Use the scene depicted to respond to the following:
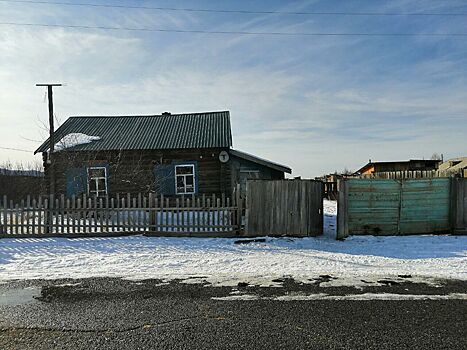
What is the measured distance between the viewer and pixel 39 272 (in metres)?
8.29

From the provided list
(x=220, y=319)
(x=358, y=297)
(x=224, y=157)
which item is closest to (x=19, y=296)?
(x=220, y=319)

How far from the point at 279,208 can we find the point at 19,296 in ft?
24.3

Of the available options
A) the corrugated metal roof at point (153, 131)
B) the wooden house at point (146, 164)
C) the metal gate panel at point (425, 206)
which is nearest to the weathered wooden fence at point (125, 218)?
the metal gate panel at point (425, 206)

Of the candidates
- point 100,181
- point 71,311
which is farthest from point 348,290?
point 100,181

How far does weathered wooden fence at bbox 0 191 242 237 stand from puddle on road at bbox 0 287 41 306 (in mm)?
5350

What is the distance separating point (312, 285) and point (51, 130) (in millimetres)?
15160

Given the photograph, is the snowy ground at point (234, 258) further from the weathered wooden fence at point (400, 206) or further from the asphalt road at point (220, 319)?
the asphalt road at point (220, 319)

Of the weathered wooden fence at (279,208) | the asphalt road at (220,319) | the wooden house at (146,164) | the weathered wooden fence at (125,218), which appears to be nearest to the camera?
the asphalt road at (220,319)

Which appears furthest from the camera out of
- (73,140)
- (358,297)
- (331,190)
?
(331,190)

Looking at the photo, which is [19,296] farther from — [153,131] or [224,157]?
[153,131]

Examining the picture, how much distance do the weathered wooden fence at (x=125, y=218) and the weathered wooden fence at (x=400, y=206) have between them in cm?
352

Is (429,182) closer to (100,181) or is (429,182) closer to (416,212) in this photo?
(416,212)

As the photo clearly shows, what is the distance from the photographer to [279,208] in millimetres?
12047

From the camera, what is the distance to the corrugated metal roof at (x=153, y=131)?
20.7 meters
